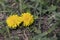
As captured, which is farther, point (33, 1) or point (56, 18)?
point (33, 1)

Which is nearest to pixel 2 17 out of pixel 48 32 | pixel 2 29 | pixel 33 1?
pixel 2 29

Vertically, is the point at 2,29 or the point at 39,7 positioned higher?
the point at 39,7

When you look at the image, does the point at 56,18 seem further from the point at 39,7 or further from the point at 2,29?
the point at 2,29

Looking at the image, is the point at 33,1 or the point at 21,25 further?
the point at 33,1

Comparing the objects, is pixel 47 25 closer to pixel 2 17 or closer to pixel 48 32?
pixel 48 32

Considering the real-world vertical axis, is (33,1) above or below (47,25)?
above

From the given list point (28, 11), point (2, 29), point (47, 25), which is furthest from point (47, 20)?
point (2, 29)
